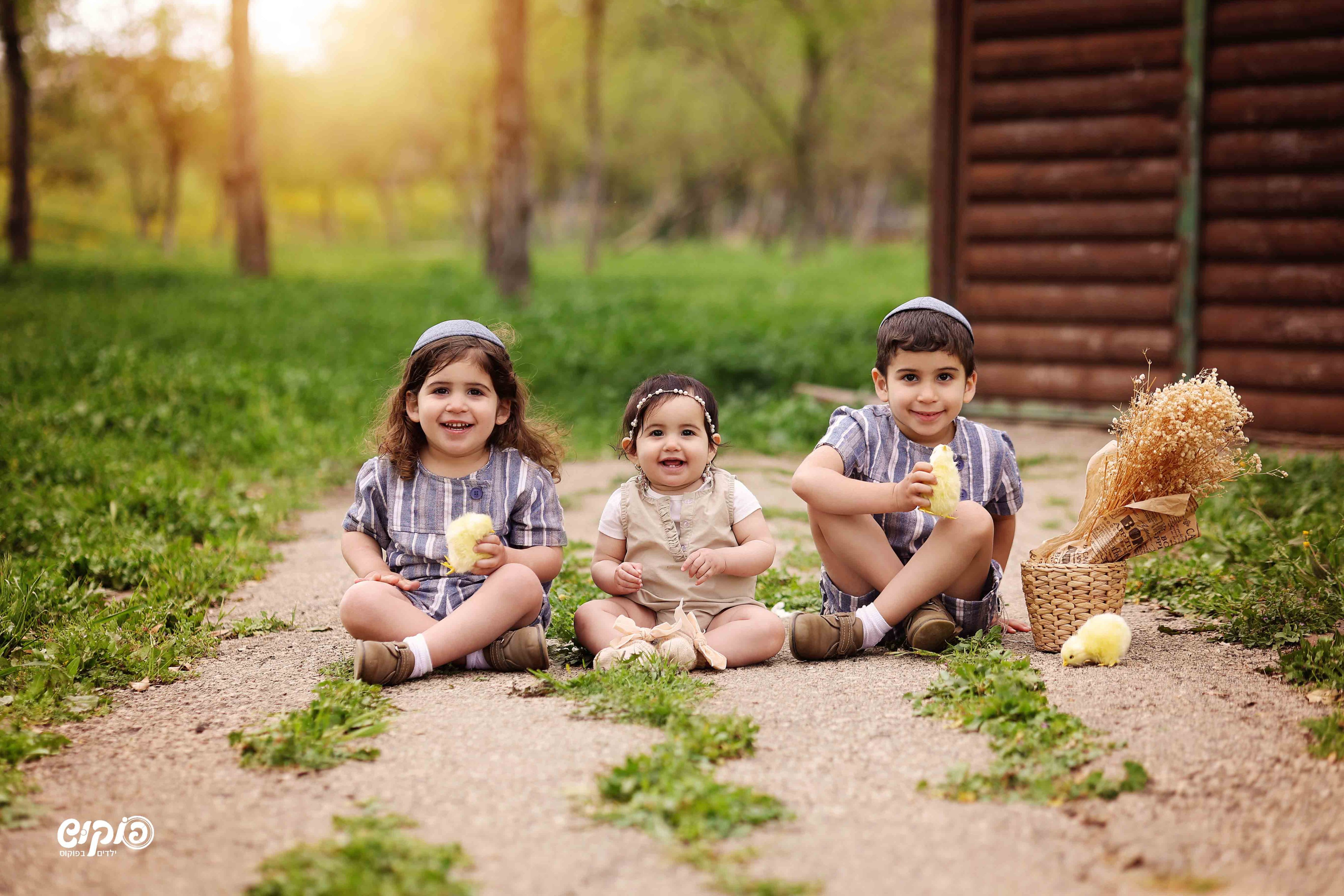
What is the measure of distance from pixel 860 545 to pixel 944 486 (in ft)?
1.35

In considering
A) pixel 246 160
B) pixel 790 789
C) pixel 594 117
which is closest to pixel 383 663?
pixel 790 789

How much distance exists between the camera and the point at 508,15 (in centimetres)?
1376

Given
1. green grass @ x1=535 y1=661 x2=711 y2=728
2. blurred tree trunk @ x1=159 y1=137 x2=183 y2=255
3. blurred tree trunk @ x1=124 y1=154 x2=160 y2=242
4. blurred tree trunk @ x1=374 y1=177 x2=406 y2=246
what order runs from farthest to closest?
blurred tree trunk @ x1=374 y1=177 x2=406 y2=246
blurred tree trunk @ x1=124 y1=154 x2=160 y2=242
blurred tree trunk @ x1=159 y1=137 x2=183 y2=255
green grass @ x1=535 y1=661 x2=711 y2=728

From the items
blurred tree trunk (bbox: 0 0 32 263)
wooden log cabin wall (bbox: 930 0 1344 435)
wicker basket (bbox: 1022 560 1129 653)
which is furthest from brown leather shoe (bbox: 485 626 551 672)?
blurred tree trunk (bbox: 0 0 32 263)

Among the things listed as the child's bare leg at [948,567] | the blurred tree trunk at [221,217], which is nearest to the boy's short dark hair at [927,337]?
the child's bare leg at [948,567]

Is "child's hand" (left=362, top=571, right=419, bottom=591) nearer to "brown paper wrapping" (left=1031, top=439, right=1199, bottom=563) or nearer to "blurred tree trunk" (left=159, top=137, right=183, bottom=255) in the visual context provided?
"brown paper wrapping" (left=1031, top=439, right=1199, bottom=563)

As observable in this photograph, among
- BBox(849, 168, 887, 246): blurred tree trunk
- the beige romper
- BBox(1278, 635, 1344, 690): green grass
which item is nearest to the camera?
BBox(1278, 635, 1344, 690): green grass

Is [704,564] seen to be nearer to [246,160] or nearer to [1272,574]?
[1272,574]

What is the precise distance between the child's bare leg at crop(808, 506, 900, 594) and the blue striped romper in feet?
0.30

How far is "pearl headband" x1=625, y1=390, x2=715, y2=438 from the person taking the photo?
11.8 feet

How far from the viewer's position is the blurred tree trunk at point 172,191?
123ft

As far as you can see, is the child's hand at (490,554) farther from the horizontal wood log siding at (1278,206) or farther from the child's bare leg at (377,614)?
the horizontal wood log siding at (1278,206)

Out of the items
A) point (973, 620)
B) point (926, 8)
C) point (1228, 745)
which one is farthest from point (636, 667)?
point (926, 8)

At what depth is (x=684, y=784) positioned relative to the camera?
2.48m
